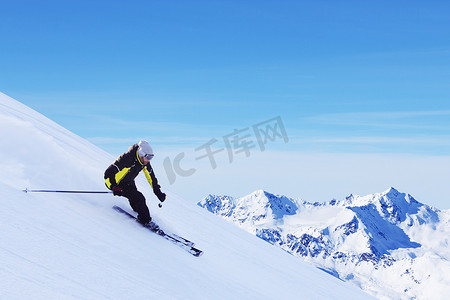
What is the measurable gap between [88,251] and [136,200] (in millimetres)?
2796

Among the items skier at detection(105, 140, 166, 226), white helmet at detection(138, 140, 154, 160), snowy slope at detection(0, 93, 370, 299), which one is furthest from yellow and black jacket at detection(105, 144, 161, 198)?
snowy slope at detection(0, 93, 370, 299)

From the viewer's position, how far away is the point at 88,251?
7043 millimetres

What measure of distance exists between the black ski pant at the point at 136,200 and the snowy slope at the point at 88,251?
11.3 inches

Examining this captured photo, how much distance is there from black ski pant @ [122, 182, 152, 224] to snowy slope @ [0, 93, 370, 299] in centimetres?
29

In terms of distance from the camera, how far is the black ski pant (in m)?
9.70

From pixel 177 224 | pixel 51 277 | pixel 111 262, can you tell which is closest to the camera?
pixel 51 277

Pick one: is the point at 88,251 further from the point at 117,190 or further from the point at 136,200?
the point at 136,200

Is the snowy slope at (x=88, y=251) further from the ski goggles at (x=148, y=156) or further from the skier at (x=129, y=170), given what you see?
the ski goggles at (x=148, y=156)

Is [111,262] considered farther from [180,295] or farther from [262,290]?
[262,290]

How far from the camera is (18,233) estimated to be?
6.35 meters

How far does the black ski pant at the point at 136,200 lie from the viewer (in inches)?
382

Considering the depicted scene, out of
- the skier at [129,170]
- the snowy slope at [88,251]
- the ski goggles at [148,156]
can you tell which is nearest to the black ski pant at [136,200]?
the skier at [129,170]

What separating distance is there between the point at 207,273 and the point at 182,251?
0.94m

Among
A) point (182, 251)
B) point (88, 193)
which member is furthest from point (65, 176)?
point (182, 251)
